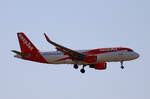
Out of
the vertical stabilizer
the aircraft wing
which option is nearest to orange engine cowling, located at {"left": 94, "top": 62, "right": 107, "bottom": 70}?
the aircraft wing

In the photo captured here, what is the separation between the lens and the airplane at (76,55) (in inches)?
3361

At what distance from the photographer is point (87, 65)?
93188mm

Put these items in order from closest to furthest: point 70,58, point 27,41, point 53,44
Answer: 1. point 53,44
2. point 70,58
3. point 27,41

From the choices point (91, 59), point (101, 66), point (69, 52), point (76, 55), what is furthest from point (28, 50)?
point (101, 66)

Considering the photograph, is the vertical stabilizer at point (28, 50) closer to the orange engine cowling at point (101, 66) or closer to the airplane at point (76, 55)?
the airplane at point (76, 55)

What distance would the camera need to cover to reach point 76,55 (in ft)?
288

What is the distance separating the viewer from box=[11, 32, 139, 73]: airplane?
85375mm

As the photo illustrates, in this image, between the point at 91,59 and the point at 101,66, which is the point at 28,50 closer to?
the point at 91,59

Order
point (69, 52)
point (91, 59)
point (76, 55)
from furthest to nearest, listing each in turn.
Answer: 1. point (76, 55)
2. point (69, 52)
3. point (91, 59)

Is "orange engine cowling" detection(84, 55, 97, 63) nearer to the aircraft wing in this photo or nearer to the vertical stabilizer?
the aircraft wing

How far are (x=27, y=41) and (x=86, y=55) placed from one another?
16.2 m

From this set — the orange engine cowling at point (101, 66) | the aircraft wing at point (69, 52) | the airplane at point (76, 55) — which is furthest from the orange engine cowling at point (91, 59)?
the orange engine cowling at point (101, 66)

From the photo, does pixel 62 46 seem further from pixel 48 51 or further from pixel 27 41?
pixel 27 41

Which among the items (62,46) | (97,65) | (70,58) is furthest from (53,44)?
(97,65)
